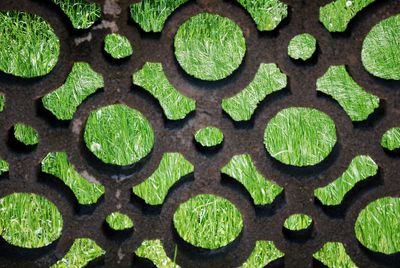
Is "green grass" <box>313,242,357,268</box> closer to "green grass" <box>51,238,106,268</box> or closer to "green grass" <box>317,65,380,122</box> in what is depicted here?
"green grass" <box>51,238,106,268</box>

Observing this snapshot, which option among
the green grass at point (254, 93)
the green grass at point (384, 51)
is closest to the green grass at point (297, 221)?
the green grass at point (254, 93)

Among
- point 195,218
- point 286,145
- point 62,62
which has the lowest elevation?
point 195,218

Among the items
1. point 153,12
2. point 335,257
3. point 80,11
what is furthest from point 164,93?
point 335,257

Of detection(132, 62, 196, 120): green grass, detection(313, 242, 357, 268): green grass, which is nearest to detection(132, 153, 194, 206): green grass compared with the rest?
detection(132, 62, 196, 120): green grass

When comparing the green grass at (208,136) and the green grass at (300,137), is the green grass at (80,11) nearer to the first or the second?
the green grass at (208,136)

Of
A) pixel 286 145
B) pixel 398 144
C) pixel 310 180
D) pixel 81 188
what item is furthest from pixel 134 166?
pixel 398 144

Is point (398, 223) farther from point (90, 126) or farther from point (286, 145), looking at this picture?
point (90, 126)
